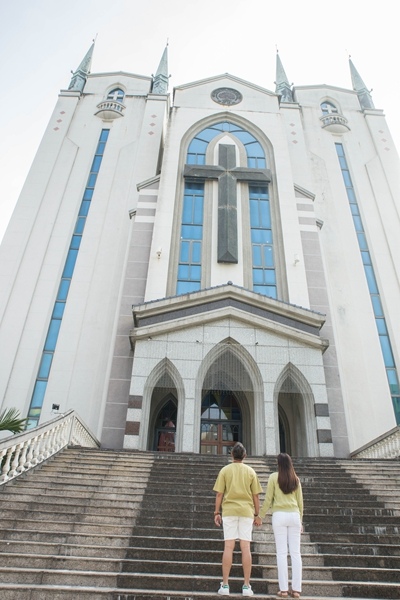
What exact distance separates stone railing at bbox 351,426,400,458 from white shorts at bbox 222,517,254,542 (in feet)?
26.9

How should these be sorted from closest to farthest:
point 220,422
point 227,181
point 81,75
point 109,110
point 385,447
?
point 385,447 → point 220,422 → point 227,181 → point 109,110 → point 81,75

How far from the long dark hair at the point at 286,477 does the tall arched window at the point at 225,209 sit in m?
13.6

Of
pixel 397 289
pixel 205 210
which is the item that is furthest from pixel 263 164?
pixel 397 289

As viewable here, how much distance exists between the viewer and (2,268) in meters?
19.8

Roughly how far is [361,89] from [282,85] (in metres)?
5.79

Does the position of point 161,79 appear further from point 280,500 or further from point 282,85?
point 280,500

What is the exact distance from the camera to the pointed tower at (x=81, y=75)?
28.6 m

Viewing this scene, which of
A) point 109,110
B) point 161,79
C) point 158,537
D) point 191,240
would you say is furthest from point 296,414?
point 161,79

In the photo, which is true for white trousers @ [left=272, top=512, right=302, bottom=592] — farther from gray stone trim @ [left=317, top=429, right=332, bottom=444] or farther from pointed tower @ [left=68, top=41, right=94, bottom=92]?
pointed tower @ [left=68, top=41, right=94, bottom=92]

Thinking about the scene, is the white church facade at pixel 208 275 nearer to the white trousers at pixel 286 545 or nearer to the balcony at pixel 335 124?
the balcony at pixel 335 124

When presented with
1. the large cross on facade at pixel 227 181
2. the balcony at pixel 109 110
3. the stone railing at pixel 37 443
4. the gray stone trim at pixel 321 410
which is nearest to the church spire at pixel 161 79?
the balcony at pixel 109 110

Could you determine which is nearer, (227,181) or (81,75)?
(227,181)

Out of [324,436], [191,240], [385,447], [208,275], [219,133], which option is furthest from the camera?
[219,133]

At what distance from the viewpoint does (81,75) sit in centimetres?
2948
